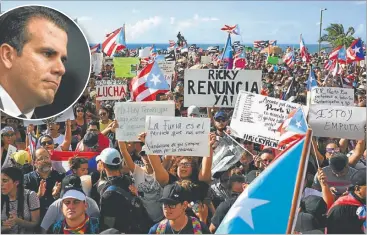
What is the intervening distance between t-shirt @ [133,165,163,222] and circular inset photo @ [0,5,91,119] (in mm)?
1289

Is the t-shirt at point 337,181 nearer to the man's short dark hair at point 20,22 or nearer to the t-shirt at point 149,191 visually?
the t-shirt at point 149,191

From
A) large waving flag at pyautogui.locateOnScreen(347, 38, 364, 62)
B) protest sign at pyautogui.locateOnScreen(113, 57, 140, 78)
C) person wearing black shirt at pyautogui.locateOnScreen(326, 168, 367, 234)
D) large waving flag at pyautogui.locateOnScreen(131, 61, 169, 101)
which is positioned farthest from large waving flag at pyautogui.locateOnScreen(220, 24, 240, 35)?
person wearing black shirt at pyautogui.locateOnScreen(326, 168, 367, 234)

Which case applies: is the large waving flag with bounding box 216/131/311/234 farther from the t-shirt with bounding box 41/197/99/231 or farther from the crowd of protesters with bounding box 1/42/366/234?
the t-shirt with bounding box 41/197/99/231

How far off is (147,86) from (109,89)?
155 cm

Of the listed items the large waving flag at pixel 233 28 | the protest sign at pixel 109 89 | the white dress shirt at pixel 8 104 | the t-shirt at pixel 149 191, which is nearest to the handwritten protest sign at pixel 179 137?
the t-shirt at pixel 149 191

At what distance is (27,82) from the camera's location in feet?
13.5

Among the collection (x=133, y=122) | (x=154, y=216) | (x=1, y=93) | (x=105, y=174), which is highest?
(x=1, y=93)

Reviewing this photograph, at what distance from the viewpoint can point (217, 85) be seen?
677 centimetres

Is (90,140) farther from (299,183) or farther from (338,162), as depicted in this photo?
(299,183)

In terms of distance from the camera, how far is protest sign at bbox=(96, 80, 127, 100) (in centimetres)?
972

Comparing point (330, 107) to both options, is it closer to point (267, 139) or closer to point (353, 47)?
point (267, 139)

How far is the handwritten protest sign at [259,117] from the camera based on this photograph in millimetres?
5718

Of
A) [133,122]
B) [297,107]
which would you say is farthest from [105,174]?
[297,107]

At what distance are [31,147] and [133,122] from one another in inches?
62.1
